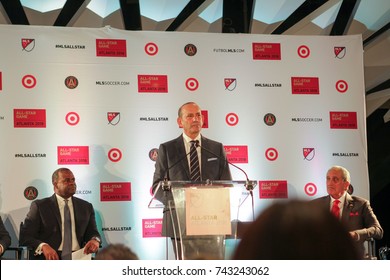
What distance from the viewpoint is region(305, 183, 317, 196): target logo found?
6.46 meters

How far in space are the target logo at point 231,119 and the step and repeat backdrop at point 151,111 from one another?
0.01 metres

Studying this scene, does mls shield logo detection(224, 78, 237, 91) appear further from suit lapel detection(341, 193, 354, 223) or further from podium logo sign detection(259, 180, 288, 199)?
suit lapel detection(341, 193, 354, 223)

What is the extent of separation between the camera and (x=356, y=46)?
6781 mm

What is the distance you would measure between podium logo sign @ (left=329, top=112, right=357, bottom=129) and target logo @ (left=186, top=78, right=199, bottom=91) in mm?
1412

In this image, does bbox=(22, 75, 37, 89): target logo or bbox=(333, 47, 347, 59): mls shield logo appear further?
bbox=(333, 47, 347, 59): mls shield logo

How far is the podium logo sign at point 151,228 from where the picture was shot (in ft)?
20.1

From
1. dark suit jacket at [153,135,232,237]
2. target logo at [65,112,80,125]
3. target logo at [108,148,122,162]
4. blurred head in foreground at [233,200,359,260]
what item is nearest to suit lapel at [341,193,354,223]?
dark suit jacket at [153,135,232,237]

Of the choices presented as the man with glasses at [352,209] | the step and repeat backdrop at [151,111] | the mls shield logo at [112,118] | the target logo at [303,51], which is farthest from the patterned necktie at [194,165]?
the target logo at [303,51]

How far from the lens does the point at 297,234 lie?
98cm

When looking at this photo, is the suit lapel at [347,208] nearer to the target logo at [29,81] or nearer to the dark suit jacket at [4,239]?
the dark suit jacket at [4,239]

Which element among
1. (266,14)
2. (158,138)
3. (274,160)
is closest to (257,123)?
(274,160)

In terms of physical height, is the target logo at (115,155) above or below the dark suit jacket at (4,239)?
above
